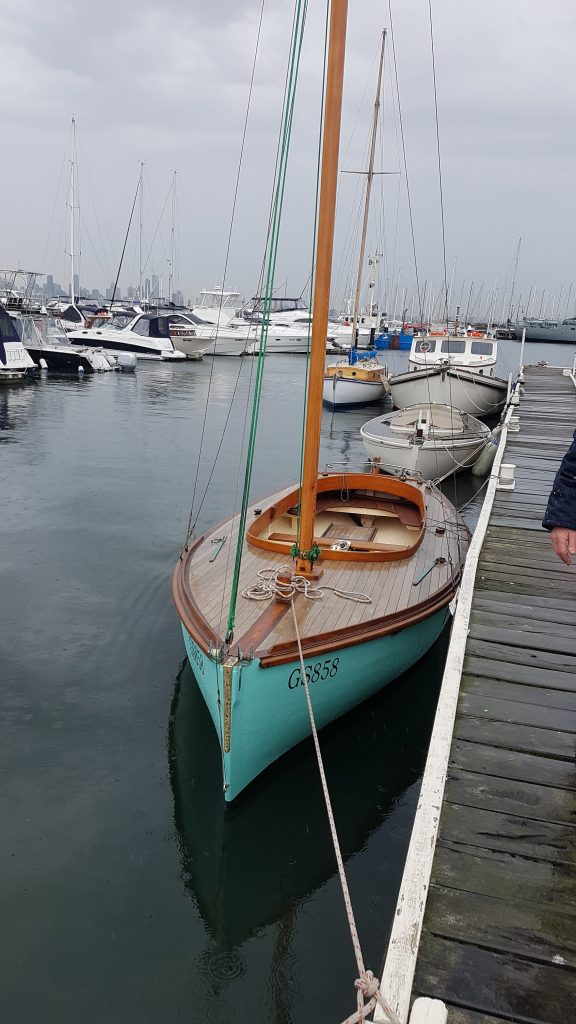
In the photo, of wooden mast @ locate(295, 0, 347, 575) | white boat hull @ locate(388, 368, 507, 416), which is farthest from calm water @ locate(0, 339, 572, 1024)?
white boat hull @ locate(388, 368, 507, 416)

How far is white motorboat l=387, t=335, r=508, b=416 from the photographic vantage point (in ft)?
75.9

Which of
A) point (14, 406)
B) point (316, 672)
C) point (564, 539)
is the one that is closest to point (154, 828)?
point (316, 672)

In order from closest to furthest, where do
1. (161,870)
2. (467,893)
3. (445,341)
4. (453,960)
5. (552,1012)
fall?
1. (552,1012)
2. (453,960)
3. (467,893)
4. (161,870)
5. (445,341)

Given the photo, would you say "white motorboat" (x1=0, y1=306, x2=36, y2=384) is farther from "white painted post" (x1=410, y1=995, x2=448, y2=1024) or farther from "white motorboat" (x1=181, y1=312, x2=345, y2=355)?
"white painted post" (x1=410, y1=995, x2=448, y2=1024)

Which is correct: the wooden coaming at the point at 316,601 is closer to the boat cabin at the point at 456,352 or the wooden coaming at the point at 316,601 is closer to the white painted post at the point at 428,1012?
the white painted post at the point at 428,1012

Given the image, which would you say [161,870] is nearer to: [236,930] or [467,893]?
[236,930]

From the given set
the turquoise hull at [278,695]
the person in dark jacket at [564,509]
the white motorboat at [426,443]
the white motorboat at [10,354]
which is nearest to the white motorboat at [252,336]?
the white motorboat at [10,354]

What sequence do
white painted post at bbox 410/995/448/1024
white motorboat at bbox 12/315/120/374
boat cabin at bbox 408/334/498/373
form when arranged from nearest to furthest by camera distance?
white painted post at bbox 410/995/448/1024
boat cabin at bbox 408/334/498/373
white motorboat at bbox 12/315/120/374

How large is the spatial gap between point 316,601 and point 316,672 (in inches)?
38.7

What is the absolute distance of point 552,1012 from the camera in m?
2.76

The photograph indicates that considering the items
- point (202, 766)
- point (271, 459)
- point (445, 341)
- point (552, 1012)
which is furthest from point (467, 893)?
point (445, 341)

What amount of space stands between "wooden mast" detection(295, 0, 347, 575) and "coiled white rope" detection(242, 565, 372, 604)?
2.07 feet

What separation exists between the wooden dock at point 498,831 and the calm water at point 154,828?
1588 mm

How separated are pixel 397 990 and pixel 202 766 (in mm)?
3874
